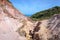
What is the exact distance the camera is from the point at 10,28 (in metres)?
11.2

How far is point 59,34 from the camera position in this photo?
35.5 feet

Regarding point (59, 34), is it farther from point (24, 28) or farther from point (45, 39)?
point (24, 28)

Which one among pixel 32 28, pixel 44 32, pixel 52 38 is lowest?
pixel 52 38

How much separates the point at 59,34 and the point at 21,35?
2.00 m

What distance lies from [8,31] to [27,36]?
1.45 meters

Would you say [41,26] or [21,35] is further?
[41,26]

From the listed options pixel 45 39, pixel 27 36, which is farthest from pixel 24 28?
pixel 45 39

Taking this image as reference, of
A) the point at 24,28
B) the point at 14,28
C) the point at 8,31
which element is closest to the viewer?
the point at 8,31

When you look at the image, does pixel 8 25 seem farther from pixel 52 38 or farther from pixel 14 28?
pixel 52 38

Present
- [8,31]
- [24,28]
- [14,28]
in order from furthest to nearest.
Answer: [24,28] → [14,28] → [8,31]

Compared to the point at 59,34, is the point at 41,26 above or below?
above

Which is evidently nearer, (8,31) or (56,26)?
(8,31)

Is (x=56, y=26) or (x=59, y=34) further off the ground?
(x=56, y=26)

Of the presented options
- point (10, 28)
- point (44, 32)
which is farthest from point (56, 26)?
point (10, 28)
